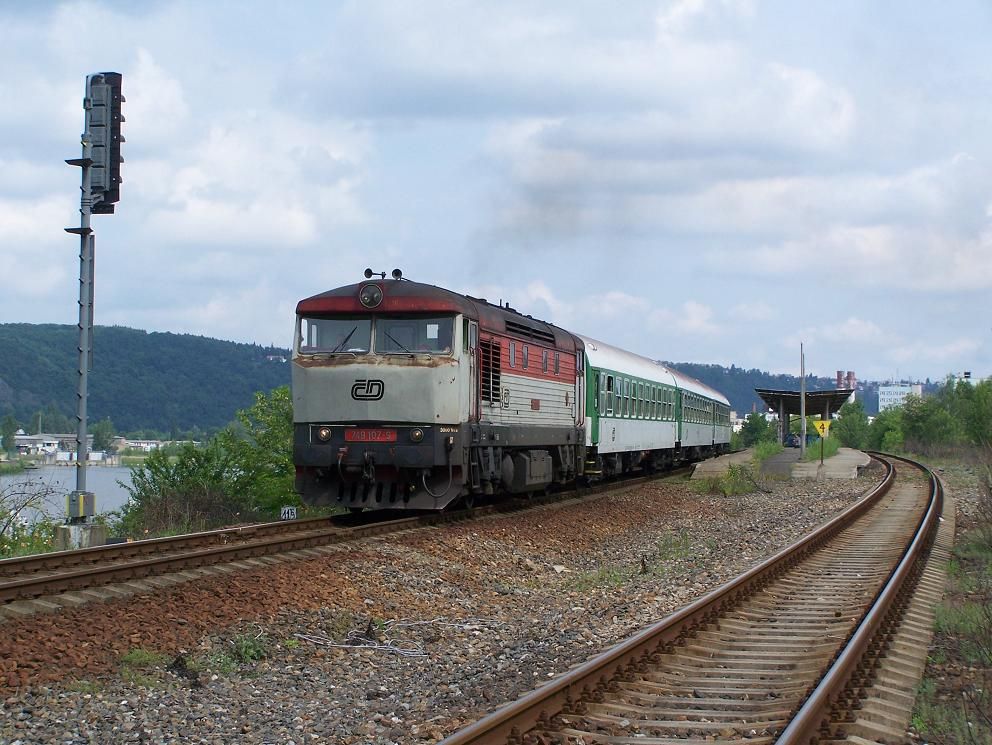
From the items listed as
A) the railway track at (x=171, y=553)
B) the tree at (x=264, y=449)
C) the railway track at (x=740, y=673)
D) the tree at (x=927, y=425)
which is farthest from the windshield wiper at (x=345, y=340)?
the tree at (x=927, y=425)

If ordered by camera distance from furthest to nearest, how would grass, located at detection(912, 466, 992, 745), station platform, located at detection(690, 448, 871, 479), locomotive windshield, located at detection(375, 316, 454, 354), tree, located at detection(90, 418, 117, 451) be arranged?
tree, located at detection(90, 418, 117, 451)
station platform, located at detection(690, 448, 871, 479)
locomotive windshield, located at detection(375, 316, 454, 354)
grass, located at detection(912, 466, 992, 745)

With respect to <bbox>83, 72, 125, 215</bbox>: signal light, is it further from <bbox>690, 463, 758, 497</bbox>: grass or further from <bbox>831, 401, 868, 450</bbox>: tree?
<bbox>831, 401, 868, 450</bbox>: tree

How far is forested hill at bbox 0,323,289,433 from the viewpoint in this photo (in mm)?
102812

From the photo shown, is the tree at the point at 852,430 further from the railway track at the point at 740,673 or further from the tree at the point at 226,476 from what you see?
the railway track at the point at 740,673

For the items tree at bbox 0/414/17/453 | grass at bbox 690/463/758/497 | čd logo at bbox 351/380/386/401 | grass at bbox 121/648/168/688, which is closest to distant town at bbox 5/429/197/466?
tree at bbox 0/414/17/453

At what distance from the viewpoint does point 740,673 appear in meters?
8.32

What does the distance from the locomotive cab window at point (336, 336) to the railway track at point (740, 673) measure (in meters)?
6.87

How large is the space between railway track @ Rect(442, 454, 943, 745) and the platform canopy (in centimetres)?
4046

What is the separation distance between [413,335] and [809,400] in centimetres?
4486

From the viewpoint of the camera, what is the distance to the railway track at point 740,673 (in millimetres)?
6547

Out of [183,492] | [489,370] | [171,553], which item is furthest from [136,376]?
[171,553]

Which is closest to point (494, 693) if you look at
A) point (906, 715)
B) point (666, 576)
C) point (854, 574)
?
point (906, 715)

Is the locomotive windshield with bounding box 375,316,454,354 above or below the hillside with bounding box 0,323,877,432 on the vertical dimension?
below

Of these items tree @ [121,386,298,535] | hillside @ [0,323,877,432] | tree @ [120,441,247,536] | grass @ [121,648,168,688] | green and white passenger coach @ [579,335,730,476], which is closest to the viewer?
grass @ [121,648,168,688]
